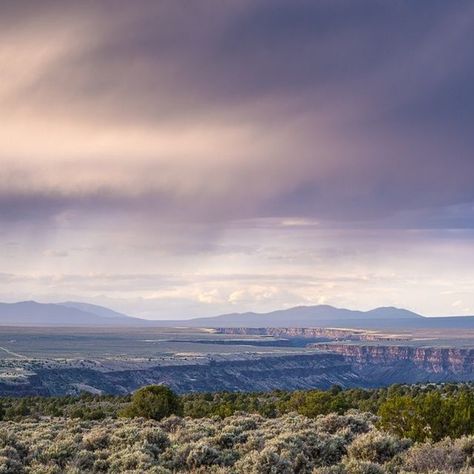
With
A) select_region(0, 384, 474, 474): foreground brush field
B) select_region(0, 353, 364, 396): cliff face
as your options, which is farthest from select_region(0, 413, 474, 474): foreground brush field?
select_region(0, 353, 364, 396): cliff face

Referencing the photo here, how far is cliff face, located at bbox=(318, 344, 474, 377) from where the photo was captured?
6437 inches

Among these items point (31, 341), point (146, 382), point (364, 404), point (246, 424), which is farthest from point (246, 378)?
point (246, 424)

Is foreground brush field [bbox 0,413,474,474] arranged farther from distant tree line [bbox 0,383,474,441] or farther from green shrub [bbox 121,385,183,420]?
green shrub [bbox 121,385,183,420]

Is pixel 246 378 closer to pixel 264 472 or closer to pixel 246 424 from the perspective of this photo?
pixel 246 424

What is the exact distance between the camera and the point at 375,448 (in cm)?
1977

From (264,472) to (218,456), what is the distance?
261 centimetres

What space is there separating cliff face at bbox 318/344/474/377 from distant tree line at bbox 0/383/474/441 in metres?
111

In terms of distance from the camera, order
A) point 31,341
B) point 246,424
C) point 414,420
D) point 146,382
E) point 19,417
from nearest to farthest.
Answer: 1. point 414,420
2. point 246,424
3. point 19,417
4. point 146,382
5. point 31,341

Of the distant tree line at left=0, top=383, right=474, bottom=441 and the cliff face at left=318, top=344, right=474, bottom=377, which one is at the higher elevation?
the distant tree line at left=0, top=383, right=474, bottom=441

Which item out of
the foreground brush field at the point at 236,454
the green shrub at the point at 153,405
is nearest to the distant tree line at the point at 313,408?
the green shrub at the point at 153,405

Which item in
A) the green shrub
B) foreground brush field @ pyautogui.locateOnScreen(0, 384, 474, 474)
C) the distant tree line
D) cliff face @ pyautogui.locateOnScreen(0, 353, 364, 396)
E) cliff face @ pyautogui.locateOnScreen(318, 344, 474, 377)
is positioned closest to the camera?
foreground brush field @ pyautogui.locateOnScreen(0, 384, 474, 474)

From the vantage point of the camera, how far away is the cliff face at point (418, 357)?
536 ft

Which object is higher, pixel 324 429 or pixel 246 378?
pixel 324 429

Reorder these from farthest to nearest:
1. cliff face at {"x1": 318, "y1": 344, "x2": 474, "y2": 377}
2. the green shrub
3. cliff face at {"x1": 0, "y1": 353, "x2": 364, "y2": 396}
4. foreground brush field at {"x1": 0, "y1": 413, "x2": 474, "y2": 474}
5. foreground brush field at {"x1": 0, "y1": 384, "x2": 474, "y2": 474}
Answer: cliff face at {"x1": 318, "y1": 344, "x2": 474, "y2": 377}
cliff face at {"x1": 0, "y1": 353, "x2": 364, "y2": 396}
the green shrub
foreground brush field at {"x1": 0, "y1": 384, "x2": 474, "y2": 474}
foreground brush field at {"x1": 0, "y1": 413, "x2": 474, "y2": 474}
